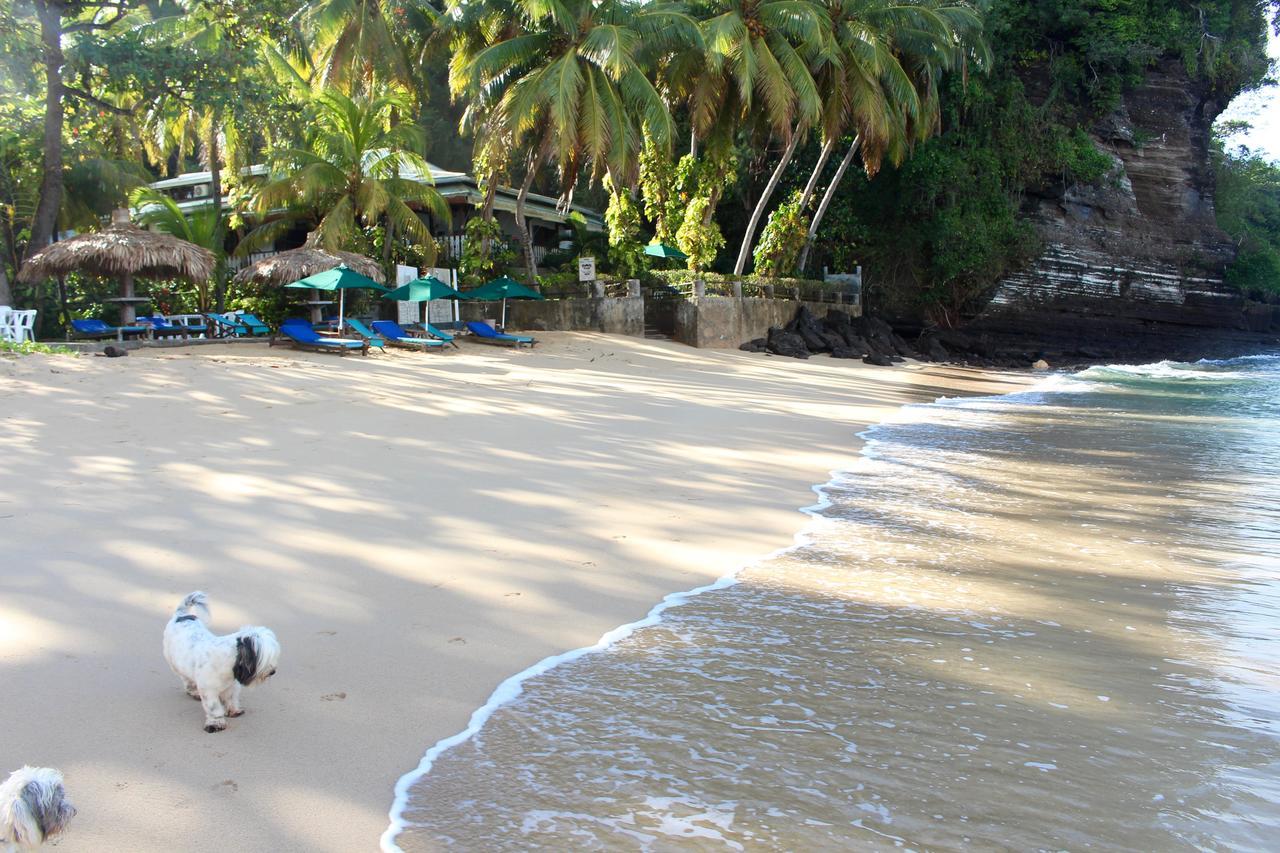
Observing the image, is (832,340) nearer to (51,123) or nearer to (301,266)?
(301,266)

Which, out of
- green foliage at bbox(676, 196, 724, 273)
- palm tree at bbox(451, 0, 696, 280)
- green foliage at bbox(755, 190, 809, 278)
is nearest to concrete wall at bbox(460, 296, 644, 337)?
palm tree at bbox(451, 0, 696, 280)

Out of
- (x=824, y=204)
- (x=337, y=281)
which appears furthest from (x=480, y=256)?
(x=824, y=204)

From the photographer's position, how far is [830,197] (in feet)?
98.2

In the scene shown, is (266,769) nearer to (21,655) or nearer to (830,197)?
(21,655)

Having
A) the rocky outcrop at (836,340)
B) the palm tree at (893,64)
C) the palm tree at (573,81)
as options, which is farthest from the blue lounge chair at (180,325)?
the palm tree at (893,64)

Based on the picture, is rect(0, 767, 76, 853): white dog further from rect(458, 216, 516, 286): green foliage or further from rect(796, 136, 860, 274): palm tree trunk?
rect(796, 136, 860, 274): palm tree trunk

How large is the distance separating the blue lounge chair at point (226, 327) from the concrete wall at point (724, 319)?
9.90 metres

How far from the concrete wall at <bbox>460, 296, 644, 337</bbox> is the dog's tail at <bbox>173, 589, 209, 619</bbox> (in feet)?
63.2

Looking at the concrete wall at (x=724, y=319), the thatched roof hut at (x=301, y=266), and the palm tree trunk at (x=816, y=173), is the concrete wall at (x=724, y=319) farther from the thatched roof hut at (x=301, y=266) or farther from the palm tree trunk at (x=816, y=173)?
the thatched roof hut at (x=301, y=266)

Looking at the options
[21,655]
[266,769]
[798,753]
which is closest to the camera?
[266,769]

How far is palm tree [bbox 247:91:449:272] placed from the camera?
2122 centimetres

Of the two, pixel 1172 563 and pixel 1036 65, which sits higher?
pixel 1036 65

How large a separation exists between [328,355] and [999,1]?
22551mm

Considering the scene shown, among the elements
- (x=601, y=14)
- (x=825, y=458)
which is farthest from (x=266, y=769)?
(x=601, y=14)
